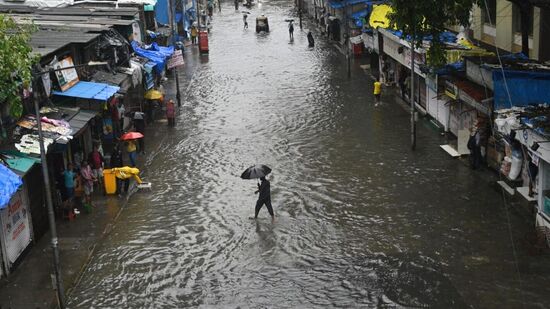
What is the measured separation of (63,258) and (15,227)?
1.45 metres

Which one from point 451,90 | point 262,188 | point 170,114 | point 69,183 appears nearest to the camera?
point 262,188

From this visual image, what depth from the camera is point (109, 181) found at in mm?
24656

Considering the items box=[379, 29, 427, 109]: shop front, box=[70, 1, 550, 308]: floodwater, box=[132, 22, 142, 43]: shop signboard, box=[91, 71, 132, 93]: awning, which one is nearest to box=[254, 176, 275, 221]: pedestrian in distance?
box=[70, 1, 550, 308]: floodwater

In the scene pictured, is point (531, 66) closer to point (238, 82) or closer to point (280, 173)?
point (280, 173)

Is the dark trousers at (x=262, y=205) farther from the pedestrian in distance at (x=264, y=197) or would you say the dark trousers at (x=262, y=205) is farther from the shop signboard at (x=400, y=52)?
the shop signboard at (x=400, y=52)

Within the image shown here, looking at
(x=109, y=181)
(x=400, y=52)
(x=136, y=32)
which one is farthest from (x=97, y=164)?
(x=400, y=52)

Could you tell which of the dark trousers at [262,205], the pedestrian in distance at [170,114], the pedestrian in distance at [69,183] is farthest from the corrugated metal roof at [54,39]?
the dark trousers at [262,205]

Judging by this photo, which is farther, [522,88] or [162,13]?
[162,13]

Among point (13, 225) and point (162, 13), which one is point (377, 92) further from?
point (13, 225)

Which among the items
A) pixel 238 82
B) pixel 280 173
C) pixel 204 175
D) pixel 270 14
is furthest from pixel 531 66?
pixel 270 14

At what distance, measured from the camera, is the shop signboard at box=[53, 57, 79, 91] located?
949 inches

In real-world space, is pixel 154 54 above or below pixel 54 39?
below

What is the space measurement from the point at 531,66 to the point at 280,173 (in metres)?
9.13

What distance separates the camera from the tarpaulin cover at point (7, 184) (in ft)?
53.3
